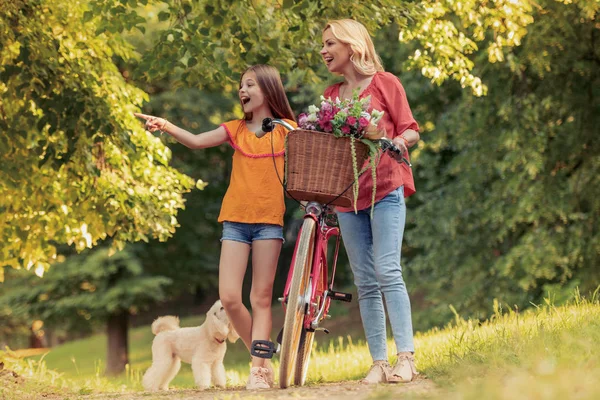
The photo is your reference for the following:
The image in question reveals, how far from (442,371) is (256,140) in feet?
5.85

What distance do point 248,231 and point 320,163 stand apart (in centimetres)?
89

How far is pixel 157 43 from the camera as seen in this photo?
7.99m

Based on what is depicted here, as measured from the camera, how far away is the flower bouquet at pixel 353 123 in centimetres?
486

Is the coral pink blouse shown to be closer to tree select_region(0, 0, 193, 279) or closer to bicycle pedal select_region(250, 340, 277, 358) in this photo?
bicycle pedal select_region(250, 340, 277, 358)

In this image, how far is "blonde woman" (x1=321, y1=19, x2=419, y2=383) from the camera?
514 centimetres

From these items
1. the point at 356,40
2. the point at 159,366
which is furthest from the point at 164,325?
the point at 356,40

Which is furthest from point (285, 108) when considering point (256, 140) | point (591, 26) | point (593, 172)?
point (593, 172)

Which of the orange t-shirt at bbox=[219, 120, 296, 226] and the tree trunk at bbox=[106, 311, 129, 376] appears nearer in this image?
the orange t-shirt at bbox=[219, 120, 296, 226]

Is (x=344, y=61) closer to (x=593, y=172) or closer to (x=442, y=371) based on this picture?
(x=442, y=371)

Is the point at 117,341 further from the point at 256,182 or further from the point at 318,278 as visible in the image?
the point at 318,278

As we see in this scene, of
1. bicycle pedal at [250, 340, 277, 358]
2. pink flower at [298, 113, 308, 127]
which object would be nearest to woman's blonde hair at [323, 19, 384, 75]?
pink flower at [298, 113, 308, 127]

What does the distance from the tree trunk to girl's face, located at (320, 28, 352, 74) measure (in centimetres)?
1645

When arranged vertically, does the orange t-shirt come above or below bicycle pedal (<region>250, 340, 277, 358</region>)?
above

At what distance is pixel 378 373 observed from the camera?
5188 millimetres
